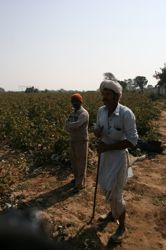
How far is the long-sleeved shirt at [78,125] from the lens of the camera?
19.7ft

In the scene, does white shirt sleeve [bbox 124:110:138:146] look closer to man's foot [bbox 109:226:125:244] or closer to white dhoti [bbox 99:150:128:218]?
white dhoti [bbox 99:150:128:218]

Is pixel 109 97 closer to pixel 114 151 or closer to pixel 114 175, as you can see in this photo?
pixel 114 151

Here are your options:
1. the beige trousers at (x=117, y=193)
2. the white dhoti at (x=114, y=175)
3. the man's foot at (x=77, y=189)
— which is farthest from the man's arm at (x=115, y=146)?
the man's foot at (x=77, y=189)

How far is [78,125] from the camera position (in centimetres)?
602

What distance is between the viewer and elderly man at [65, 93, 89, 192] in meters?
6.01

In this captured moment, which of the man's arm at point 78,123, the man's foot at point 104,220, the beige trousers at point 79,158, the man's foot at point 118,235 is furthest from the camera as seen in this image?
the beige trousers at point 79,158

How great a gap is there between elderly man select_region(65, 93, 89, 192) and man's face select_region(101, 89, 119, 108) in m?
1.90

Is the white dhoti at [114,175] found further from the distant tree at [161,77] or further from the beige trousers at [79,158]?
the distant tree at [161,77]

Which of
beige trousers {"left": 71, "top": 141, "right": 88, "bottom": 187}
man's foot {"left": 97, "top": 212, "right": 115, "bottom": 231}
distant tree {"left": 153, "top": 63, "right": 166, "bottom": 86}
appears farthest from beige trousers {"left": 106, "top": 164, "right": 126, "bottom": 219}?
distant tree {"left": 153, "top": 63, "right": 166, "bottom": 86}

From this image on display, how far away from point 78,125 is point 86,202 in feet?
3.91

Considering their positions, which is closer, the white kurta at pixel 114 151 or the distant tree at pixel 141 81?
the white kurta at pixel 114 151

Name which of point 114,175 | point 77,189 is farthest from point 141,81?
point 114,175

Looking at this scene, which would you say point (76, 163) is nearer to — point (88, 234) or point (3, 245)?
point (88, 234)

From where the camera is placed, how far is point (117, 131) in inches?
164
